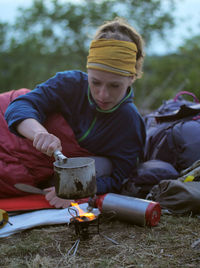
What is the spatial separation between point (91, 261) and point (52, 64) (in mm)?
9593

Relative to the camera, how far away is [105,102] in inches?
109

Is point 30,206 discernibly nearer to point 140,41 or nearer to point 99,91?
point 99,91

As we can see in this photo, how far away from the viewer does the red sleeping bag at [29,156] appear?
9.22 ft

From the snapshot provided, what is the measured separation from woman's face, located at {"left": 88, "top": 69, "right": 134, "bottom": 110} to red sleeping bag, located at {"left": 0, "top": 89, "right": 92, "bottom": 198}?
0.43 meters

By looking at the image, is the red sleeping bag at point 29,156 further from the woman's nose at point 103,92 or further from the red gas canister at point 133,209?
the red gas canister at point 133,209

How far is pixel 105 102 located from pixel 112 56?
0.39 m

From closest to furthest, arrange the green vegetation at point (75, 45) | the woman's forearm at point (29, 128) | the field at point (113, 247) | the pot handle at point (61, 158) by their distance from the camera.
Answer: the field at point (113, 247), the pot handle at point (61, 158), the woman's forearm at point (29, 128), the green vegetation at point (75, 45)

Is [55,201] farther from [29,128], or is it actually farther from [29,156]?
[29,128]

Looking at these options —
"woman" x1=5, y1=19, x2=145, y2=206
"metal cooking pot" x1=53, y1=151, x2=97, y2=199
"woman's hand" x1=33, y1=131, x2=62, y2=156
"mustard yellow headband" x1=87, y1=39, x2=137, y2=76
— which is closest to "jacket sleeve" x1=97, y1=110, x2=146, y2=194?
"woman" x1=5, y1=19, x2=145, y2=206

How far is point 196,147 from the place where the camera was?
10.2 feet

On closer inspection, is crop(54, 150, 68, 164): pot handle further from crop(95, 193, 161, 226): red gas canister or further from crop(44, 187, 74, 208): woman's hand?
crop(44, 187, 74, 208): woman's hand

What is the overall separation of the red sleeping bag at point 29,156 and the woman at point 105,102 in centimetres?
7

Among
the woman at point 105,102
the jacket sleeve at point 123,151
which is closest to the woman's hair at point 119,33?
the woman at point 105,102

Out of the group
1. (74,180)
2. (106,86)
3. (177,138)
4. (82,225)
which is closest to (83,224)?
(82,225)
